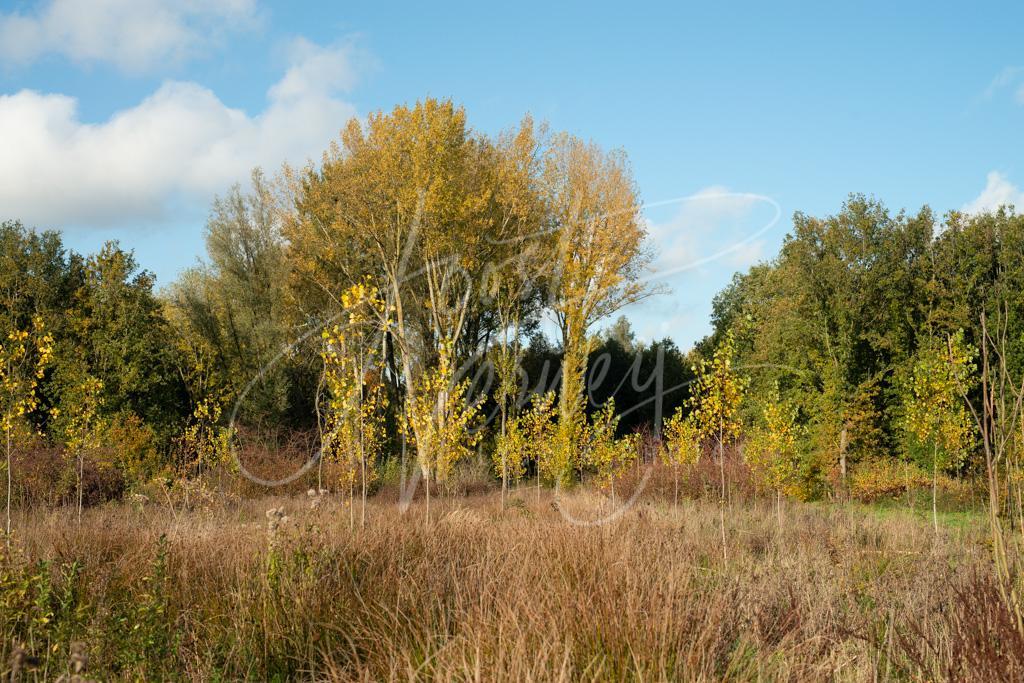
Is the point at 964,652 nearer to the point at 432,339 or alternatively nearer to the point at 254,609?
the point at 254,609

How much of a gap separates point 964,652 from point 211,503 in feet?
37.6

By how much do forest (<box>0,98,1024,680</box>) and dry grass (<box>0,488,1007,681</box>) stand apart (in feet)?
0.13

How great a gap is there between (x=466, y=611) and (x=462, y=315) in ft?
58.8

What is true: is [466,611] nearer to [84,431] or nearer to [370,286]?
[84,431]

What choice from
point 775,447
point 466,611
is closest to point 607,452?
point 775,447

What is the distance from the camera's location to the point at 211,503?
41.3 ft

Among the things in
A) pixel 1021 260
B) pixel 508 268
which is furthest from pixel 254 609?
pixel 1021 260

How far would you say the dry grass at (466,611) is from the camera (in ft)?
12.5

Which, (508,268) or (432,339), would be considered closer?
(508,268)

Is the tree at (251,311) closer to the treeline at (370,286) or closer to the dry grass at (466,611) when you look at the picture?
the treeline at (370,286)

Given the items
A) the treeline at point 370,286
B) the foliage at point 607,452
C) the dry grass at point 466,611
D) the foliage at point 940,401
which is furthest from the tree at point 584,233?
the dry grass at point 466,611

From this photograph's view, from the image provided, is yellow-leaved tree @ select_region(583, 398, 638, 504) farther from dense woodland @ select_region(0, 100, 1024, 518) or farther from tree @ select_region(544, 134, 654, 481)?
tree @ select_region(544, 134, 654, 481)

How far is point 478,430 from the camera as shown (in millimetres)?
19422

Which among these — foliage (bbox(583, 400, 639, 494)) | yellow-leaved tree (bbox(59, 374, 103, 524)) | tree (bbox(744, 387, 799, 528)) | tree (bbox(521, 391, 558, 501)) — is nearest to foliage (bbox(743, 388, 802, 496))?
tree (bbox(744, 387, 799, 528))
